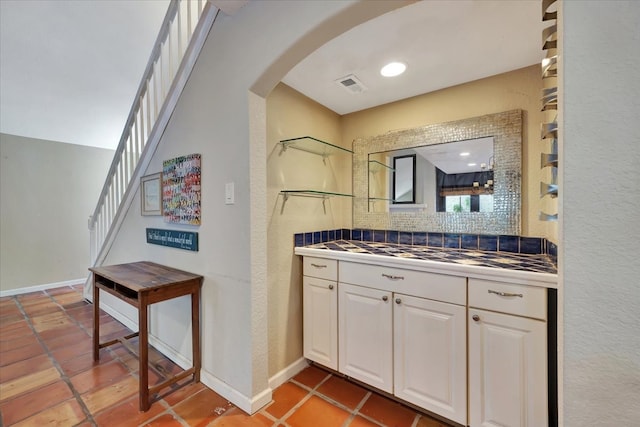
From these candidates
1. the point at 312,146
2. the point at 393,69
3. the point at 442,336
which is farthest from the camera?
the point at 312,146

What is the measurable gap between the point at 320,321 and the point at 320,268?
38 cm

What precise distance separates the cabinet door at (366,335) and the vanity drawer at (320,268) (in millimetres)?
106

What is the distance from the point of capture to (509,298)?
3.95 ft

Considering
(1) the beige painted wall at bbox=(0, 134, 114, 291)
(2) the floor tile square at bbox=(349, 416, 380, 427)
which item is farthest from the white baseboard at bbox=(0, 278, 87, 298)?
(2) the floor tile square at bbox=(349, 416, 380, 427)

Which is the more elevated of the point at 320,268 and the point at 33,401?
the point at 320,268

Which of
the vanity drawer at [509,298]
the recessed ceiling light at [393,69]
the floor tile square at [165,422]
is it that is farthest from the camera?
the recessed ceiling light at [393,69]

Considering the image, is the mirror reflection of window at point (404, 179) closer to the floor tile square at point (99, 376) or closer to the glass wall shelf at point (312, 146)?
the glass wall shelf at point (312, 146)

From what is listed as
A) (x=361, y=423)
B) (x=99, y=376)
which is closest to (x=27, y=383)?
(x=99, y=376)

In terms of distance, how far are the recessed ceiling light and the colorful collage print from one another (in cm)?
137

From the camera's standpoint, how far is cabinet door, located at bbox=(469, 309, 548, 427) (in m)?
1.14

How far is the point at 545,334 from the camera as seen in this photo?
1.13 meters

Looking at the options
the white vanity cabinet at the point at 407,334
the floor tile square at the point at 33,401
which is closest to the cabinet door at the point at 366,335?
the white vanity cabinet at the point at 407,334

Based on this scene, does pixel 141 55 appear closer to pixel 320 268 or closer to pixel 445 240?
pixel 320 268

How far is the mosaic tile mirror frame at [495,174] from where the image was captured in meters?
1.69
